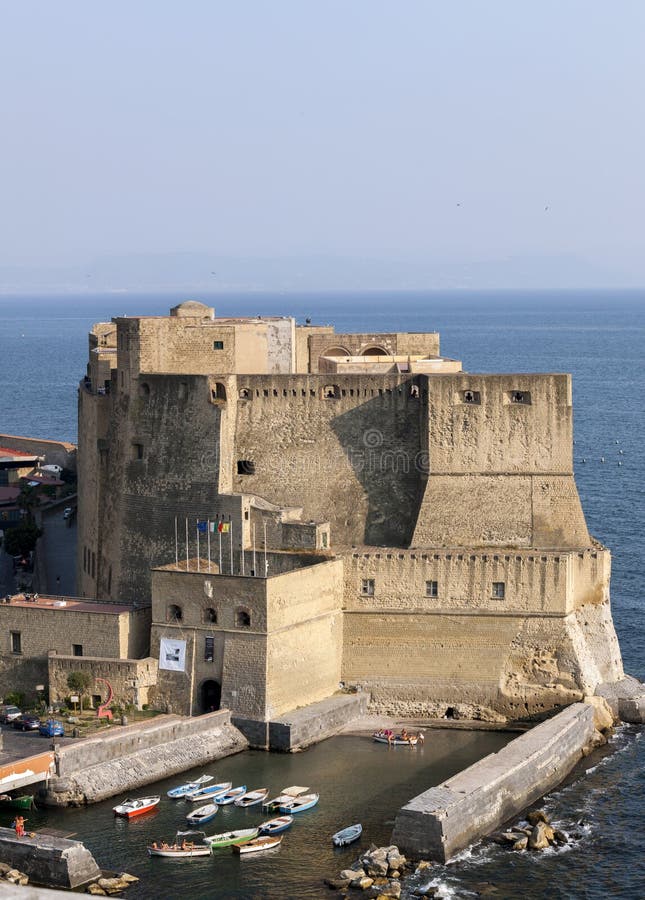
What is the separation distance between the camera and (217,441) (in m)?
60.6

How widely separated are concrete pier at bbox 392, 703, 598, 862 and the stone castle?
12.3ft

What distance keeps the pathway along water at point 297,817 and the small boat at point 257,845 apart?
0.69 ft

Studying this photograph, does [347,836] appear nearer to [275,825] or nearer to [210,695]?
[275,825]

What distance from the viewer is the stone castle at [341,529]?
55625 millimetres

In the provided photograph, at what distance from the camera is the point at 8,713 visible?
5453 cm

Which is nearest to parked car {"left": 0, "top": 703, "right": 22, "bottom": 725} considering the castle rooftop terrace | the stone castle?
the castle rooftop terrace

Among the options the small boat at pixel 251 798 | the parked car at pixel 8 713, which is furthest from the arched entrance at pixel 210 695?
the small boat at pixel 251 798

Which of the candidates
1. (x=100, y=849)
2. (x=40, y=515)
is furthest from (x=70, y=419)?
(x=100, y=849)

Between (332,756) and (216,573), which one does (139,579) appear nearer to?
(216,573)

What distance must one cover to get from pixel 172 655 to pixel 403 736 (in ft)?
24.7

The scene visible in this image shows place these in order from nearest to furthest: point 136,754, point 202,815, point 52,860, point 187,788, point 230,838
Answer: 1. point 52,860
2. point 230,838
3. point 202,815
4. point 187,788
5. point 136,754

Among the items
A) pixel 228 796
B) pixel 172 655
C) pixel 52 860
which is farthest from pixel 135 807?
pixel 172 655

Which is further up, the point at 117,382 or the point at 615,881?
the point at 117,382

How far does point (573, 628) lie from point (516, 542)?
3798mm
